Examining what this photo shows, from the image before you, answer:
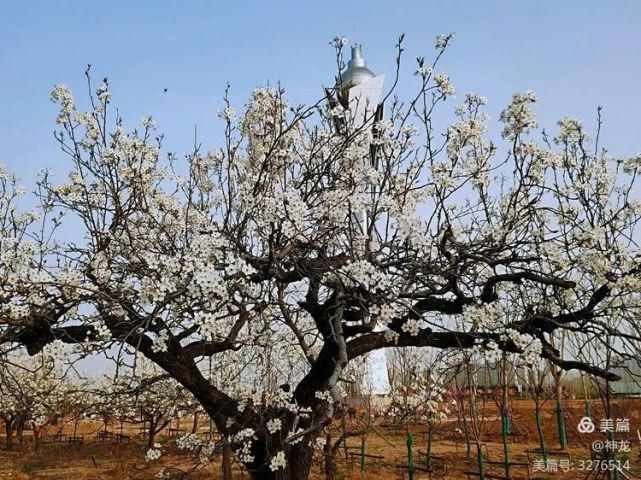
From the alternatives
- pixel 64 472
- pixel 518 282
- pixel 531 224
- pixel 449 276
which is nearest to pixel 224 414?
pixel 449 276

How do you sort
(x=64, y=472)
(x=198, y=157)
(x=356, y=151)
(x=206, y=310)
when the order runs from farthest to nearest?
1. (x=64, y=472)
2. (x=198, y=157)
3. (x=356, y=151)
4. (x=206, y=310)

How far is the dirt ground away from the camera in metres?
9.96

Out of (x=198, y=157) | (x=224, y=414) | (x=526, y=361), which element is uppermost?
(x=198, y=157)

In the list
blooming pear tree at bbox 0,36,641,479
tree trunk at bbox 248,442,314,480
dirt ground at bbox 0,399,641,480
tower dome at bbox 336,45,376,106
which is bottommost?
dirt ground at bbox 0,399,641,480

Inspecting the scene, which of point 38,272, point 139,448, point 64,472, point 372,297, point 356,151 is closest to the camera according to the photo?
point 372,297

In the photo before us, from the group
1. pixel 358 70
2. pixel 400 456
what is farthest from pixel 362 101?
pixel 400 456

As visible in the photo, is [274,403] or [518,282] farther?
[274,403]

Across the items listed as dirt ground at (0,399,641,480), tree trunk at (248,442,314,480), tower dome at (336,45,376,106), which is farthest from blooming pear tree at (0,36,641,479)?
tower dome at (336,45,376,106)

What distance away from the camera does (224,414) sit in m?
4.60

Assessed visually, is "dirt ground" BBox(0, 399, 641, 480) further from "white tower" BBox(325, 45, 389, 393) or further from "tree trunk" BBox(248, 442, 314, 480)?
"tree trunk" BBox(248, 442, 314, 480)

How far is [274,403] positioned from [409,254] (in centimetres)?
151

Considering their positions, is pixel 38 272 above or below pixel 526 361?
above

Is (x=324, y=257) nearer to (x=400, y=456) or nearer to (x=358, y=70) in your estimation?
(x=400, y=456)

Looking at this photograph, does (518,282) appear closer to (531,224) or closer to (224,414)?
(531,224)
